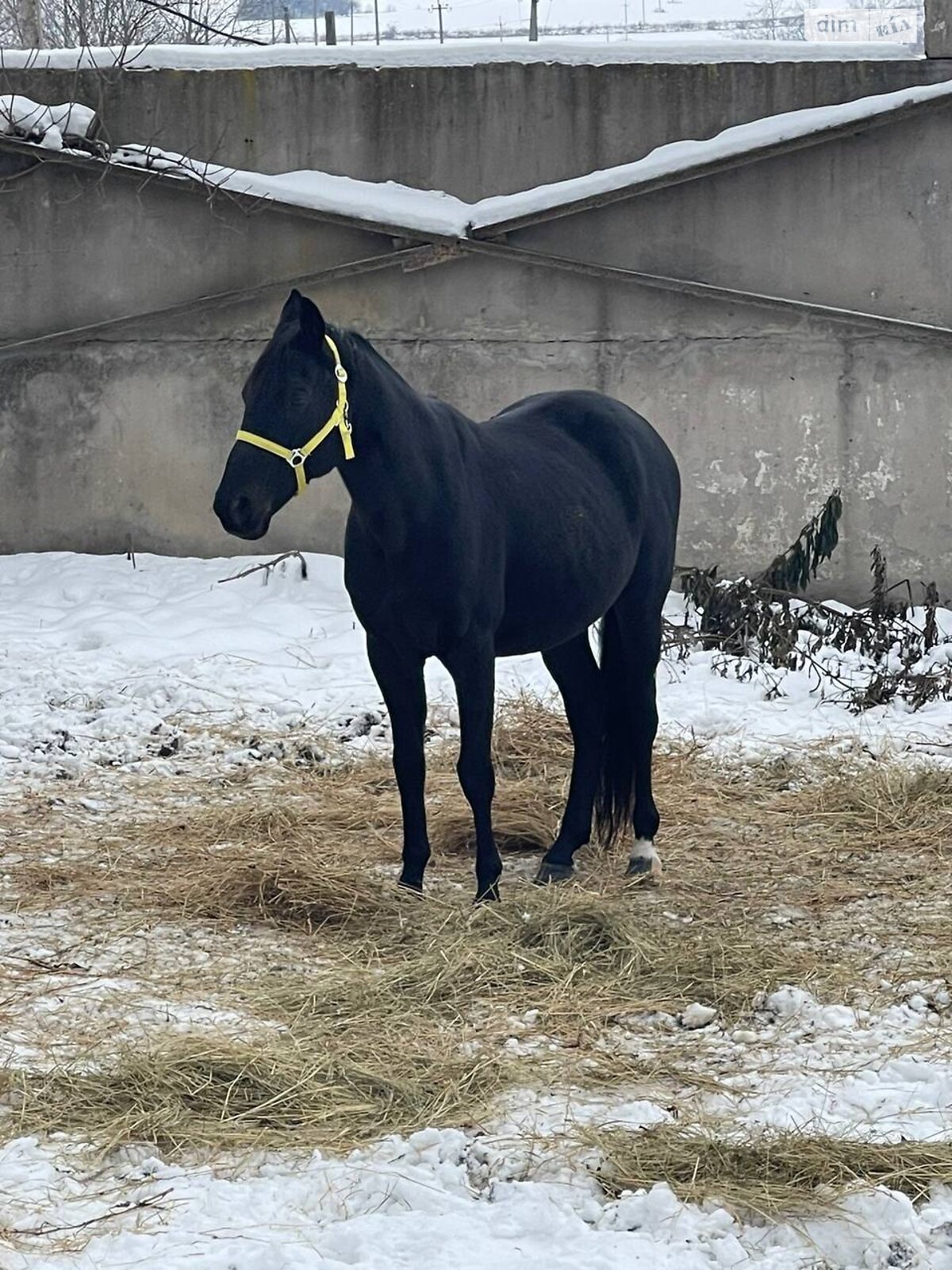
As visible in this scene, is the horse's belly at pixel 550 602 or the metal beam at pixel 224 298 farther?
the metal beam at pixel 224 298

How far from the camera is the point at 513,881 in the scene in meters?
4.99

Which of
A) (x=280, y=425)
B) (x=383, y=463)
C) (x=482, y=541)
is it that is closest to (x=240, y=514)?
(x=280, y=425)

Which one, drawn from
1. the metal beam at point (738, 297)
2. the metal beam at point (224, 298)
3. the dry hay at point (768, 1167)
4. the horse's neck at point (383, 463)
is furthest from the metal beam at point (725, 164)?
the dry hay at point (768, 1167)

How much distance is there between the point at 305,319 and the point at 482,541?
0.83m

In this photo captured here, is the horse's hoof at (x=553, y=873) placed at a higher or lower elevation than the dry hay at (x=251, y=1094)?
lower

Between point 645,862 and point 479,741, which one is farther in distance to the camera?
point 645,862

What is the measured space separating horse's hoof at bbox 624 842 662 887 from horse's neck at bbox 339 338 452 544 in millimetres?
1409

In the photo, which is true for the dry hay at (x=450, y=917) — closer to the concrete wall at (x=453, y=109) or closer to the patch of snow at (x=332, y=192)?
the patch of snow at (x=332, y=192)

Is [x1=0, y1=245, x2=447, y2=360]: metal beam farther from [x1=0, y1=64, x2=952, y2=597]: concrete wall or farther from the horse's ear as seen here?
the horse's ear

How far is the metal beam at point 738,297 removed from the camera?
8094 mm

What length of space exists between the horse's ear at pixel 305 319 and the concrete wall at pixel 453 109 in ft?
14.2

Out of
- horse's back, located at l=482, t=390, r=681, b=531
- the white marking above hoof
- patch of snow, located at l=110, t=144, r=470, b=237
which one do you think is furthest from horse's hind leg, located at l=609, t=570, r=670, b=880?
patch of snow, located at l=110, t=144, r=470, b=237

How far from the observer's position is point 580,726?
206 inches

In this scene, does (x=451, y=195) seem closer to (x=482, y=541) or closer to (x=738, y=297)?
(x=738, y=297)
